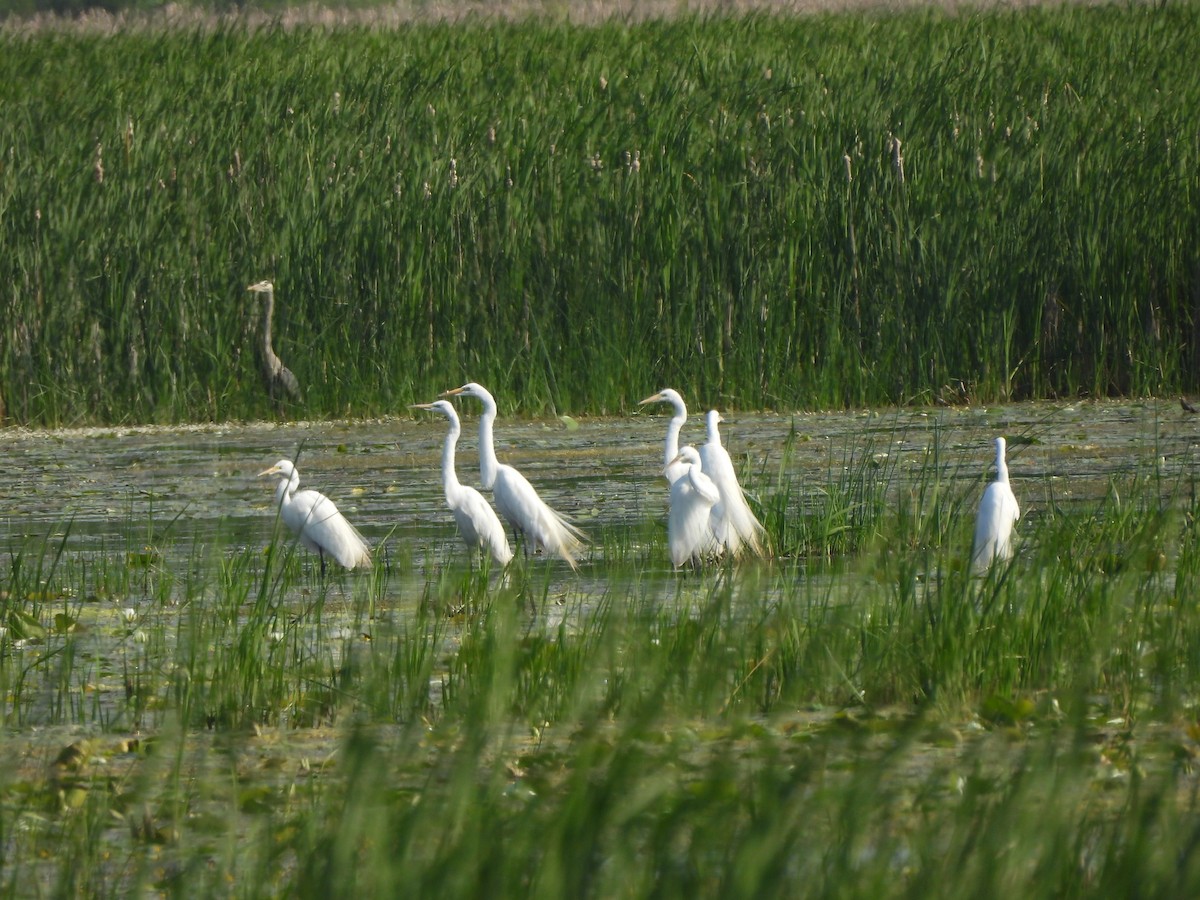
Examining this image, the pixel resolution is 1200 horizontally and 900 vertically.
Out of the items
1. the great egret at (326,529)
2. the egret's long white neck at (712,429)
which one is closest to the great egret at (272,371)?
the egret's long white neck at (712,429)

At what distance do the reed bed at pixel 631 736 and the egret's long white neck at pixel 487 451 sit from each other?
1320 millimetres

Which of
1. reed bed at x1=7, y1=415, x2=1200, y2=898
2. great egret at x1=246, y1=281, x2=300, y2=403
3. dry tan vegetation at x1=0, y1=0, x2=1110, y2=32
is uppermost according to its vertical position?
dry tan vegetation at x1=0, y1=0, x2=1110, y2=32

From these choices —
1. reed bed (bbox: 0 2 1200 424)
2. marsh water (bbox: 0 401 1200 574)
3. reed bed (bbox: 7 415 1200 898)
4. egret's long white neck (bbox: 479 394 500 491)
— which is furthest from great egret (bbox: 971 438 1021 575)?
reed bed (bbox: 0 2 1200 424)

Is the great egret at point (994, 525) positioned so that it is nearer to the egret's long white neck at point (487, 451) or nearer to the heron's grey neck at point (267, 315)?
the egret's long white neck at point (487, 451)

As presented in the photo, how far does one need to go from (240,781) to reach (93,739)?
466 mm

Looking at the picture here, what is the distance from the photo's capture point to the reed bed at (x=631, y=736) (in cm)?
220

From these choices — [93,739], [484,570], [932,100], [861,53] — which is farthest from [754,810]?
[861,53]

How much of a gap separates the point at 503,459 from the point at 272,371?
1.74m

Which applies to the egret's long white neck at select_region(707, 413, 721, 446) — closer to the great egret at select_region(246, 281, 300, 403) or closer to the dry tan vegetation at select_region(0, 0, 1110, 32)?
the great egret at select_region(246, 281, 300, 403)

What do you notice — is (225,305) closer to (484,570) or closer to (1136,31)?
(484,570)

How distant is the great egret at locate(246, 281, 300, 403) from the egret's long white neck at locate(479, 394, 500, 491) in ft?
8.25

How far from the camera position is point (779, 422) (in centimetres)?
966

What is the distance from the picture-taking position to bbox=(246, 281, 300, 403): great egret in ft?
32.2

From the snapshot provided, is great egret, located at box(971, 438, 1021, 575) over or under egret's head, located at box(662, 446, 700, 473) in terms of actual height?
under
